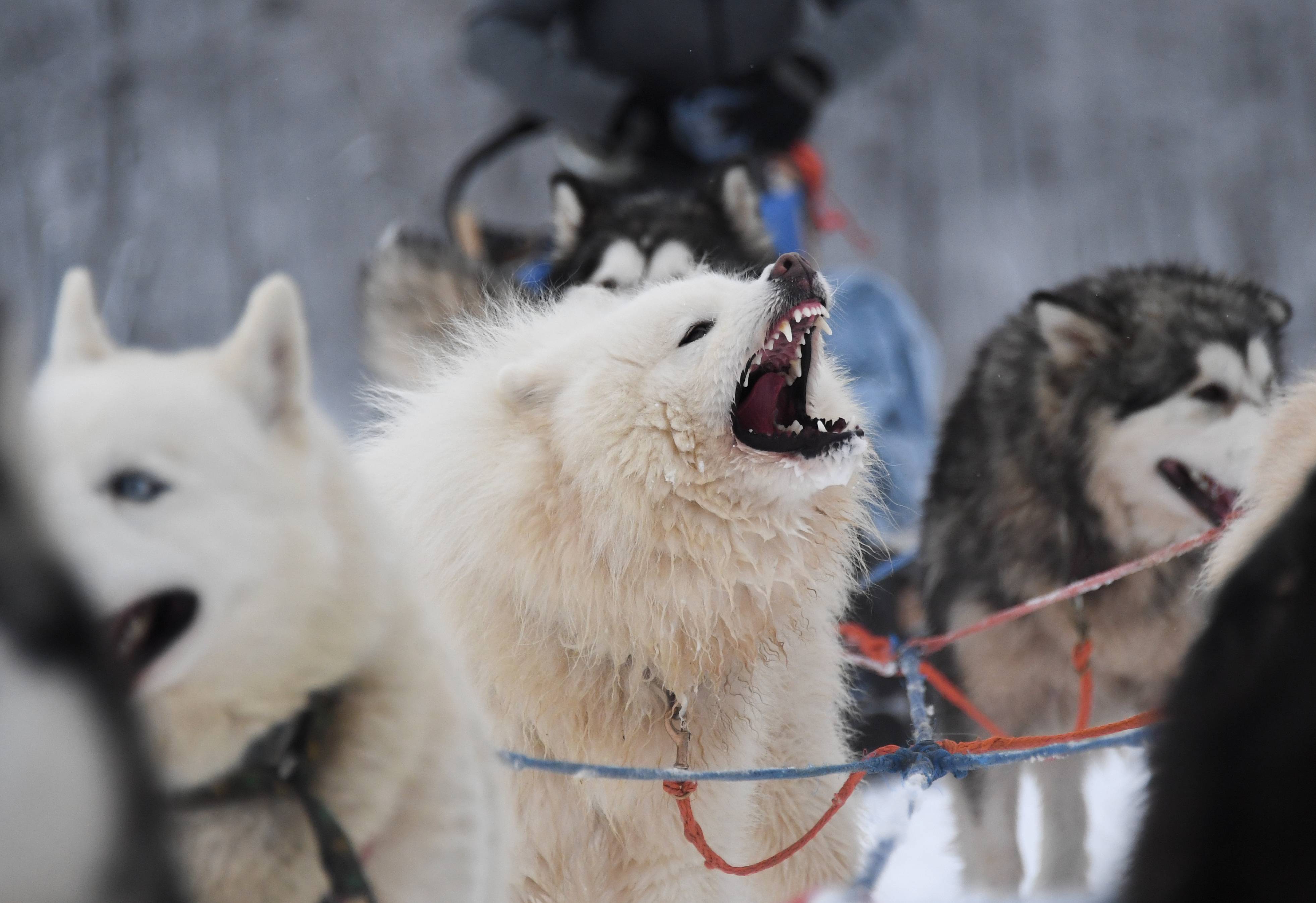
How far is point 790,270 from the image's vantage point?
3.86ft

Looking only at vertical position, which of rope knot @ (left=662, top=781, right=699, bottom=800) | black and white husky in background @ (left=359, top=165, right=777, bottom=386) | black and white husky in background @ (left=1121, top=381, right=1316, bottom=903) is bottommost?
rope knot @ (left=662, top=781, right=699, bottom=800)

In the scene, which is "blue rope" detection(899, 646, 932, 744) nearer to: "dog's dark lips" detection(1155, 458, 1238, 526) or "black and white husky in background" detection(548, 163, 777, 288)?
"dog's dark lips" detection(1155, 458, 1238, 526)

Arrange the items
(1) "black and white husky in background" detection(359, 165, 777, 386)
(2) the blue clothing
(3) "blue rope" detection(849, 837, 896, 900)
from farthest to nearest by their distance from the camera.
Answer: (2) the blue clothing → (1) "black and white husky in background" detection(359, 165, 777, 386) → (3) "blue rope" detection(849, 837, 896, 900)

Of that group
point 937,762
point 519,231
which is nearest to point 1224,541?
point 937,762

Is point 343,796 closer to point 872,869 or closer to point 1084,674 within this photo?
point 872,869

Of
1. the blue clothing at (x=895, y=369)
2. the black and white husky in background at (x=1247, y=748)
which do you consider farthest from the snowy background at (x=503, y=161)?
the black and white husky in background at (x=1247, y=748)

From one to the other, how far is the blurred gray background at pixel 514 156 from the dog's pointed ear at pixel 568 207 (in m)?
2.81

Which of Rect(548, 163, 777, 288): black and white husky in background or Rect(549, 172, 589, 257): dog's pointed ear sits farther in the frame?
Rect(549, 172, 589, 257): dog's pointed ear

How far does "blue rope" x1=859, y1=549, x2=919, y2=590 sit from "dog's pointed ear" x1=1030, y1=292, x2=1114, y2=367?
0.44 meters

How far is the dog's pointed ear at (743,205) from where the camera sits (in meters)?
2.02

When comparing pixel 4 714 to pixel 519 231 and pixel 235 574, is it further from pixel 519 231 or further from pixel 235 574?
pixel 519 231

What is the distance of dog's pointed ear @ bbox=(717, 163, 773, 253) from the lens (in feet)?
6.61

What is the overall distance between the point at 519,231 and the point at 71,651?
2.64 meters

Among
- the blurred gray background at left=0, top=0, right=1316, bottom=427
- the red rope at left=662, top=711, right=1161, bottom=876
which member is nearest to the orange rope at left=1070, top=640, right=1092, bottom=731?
the red rope at left=662, top=711, right=1161, bottom=876
